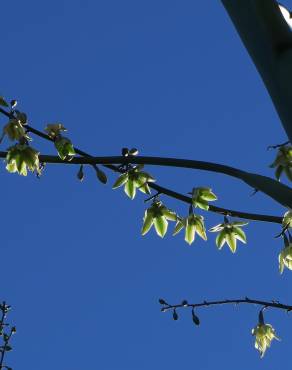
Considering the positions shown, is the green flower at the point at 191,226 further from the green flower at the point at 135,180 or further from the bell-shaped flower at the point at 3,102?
the bell-shaped flower at the point at 3,102

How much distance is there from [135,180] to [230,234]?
1.52 feet

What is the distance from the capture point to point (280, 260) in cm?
238

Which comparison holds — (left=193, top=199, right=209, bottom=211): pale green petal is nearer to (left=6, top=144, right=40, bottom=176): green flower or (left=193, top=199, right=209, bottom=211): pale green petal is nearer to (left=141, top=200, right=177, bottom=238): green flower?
(left=141, top=200, right=177, bottom=238): green flower

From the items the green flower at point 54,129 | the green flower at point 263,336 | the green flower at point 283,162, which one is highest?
the green flower at point 54,129

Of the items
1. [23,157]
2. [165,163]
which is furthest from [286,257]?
[23,157]

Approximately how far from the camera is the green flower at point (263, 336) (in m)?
2.80

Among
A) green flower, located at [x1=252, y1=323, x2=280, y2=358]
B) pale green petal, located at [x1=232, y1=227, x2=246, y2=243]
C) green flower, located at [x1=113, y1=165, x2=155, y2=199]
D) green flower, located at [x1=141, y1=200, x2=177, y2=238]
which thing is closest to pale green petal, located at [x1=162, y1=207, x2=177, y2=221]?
green flower, located at [x1=141, y1=200, x2=177, y2=238]

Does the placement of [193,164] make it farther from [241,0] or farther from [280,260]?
[280,260]

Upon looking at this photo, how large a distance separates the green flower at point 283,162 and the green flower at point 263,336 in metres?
0.77

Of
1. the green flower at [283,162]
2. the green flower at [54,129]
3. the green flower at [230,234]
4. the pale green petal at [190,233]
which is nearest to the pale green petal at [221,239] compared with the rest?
the green flower at [230,234]

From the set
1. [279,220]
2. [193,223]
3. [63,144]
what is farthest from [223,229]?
[63,144]

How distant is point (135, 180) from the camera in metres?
2.42

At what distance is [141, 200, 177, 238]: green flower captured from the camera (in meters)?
2.53

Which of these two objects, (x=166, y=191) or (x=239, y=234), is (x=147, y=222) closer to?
(x=166, y=191)
